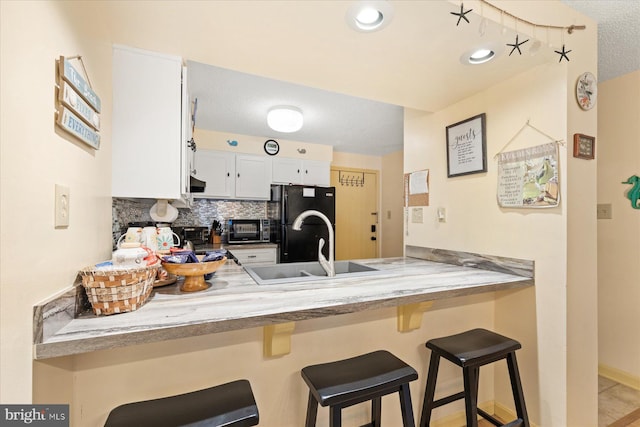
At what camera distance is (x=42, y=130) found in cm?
72

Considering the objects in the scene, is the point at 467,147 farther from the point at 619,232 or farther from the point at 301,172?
the point at 301,172

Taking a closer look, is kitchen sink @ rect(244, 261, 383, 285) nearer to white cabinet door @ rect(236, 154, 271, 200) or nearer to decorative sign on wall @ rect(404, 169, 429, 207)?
decorative sign on wall @ rect(404, 169, 429, 207)

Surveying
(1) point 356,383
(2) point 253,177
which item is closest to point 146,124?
(1) point 356,383

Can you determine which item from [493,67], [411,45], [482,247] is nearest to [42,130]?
[411,45]

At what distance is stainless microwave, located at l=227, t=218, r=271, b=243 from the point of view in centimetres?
358

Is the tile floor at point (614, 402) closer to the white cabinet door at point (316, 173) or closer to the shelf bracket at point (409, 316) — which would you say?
the shelf bracket at point (409, 316)

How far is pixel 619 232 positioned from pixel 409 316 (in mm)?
2020

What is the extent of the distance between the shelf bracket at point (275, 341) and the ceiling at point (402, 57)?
126 cm

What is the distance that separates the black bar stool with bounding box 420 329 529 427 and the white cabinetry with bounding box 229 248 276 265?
243cm

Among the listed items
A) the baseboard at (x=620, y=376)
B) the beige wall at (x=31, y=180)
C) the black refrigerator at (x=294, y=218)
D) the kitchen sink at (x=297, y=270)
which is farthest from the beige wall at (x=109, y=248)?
the black refrigerator at (x=294, y=218)

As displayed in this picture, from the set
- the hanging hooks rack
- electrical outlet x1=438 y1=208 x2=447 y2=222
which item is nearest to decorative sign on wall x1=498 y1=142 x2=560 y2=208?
electrical outlet x1=438 y1=208 x2=447 y2=222

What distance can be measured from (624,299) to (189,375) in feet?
9.85

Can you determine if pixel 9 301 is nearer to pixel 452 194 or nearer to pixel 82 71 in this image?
pixel 82 71

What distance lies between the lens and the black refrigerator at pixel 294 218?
3482mm
